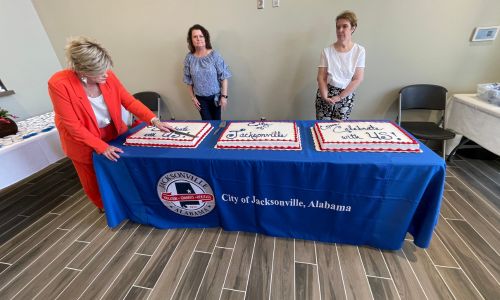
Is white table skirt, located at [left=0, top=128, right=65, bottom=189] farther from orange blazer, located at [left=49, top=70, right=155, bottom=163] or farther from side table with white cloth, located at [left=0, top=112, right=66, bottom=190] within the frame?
orange blazer, located at [left=49, top=70, right=155, bottom=163]

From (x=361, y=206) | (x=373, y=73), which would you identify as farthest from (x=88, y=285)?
(x=373, y=73)

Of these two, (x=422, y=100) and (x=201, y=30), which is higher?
(x=201, y=30)

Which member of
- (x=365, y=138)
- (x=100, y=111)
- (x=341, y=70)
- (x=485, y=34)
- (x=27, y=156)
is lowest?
(x=27, y=156)

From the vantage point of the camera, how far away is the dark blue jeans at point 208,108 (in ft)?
7.91

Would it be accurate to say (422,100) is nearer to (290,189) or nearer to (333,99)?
(333,99)

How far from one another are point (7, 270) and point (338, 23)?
316 cm

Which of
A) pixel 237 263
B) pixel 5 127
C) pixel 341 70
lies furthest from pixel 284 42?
pixel 5 127

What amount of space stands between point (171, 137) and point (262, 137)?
0.63m

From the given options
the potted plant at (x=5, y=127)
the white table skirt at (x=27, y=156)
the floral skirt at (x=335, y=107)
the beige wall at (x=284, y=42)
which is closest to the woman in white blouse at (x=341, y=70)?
the floral skirt at (x=335, y=107)

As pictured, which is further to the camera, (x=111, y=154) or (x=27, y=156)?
(x=27, y=156)

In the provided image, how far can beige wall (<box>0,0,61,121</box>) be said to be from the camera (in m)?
2.40

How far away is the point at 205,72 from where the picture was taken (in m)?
2.22

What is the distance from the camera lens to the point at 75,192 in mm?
2330

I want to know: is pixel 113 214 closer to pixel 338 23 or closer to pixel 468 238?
pixel 338 23
